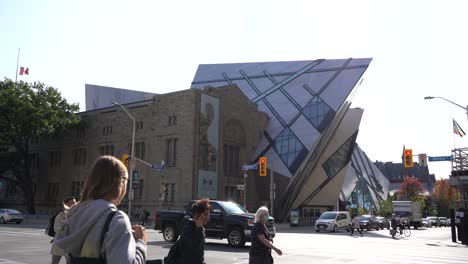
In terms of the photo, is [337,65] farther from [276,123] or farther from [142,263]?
[142,263]

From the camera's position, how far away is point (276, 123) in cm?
6112

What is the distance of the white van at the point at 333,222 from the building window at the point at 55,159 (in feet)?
137

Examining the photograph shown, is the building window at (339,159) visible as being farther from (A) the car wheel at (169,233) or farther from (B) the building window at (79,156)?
(A) the car wheel at (169,233)

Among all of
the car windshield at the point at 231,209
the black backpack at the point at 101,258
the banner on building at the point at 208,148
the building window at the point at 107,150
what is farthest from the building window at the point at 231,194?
the black backpack at the point at 101,258

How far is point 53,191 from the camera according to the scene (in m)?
64.2

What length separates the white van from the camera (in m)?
38.5

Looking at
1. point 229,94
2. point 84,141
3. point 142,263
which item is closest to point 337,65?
point 229,94

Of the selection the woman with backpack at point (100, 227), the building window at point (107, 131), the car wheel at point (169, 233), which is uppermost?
the building window at point (107, 131)

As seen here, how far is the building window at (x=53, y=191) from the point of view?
209 feet

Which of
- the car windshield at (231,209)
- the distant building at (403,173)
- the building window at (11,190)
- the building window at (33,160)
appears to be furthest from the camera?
the distant building at (403,173)

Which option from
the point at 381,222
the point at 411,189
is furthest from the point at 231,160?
the point at 411,189

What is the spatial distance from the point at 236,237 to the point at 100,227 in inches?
652

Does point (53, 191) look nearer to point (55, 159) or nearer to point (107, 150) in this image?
point (55, 159)

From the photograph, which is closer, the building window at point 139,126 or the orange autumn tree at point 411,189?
the building window at point 139,126
